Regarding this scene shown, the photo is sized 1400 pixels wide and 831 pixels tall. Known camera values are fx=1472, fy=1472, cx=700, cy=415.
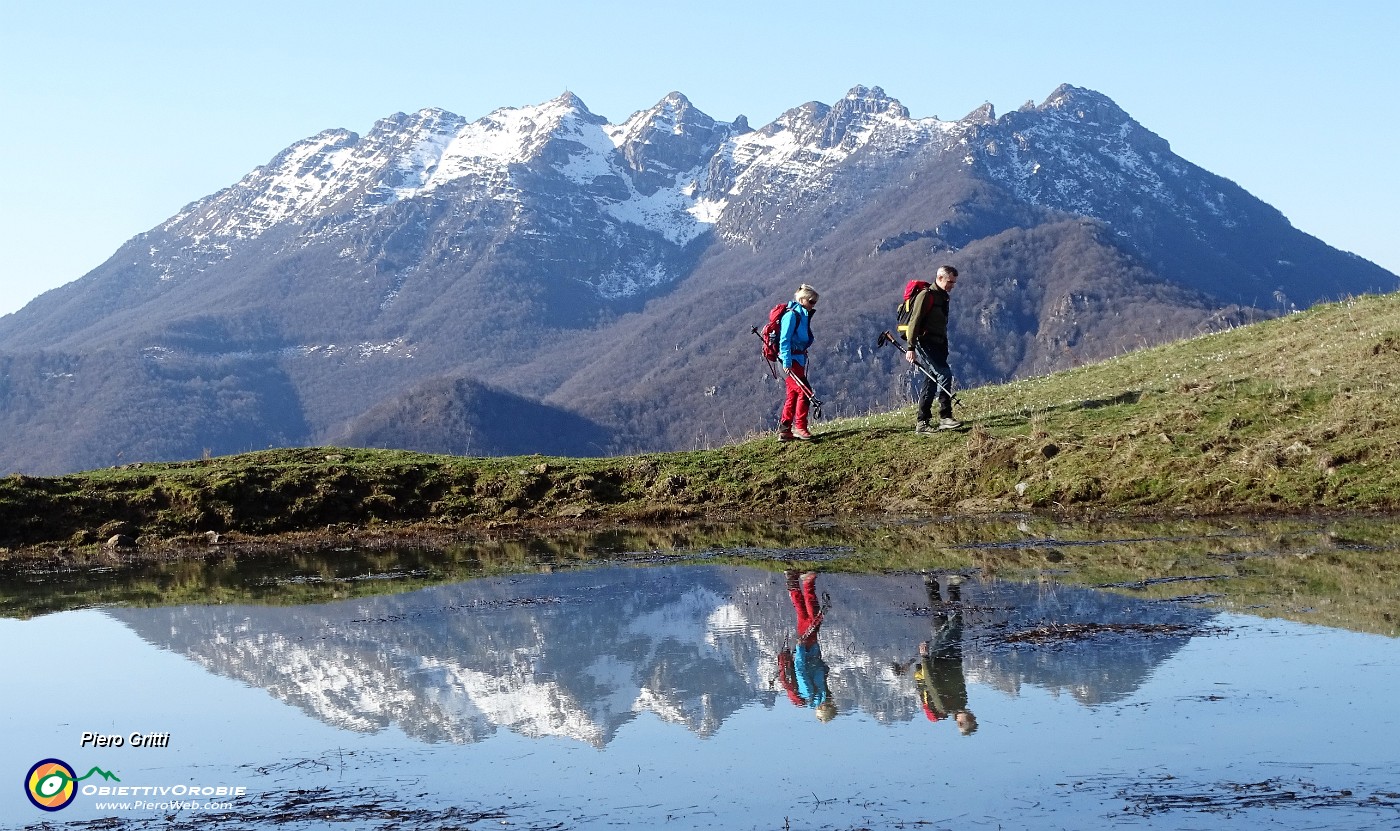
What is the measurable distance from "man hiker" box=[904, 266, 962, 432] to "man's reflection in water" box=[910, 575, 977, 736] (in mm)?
10473

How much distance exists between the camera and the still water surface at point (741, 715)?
8.08m

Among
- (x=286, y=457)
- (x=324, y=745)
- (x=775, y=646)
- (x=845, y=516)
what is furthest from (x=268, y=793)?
(x=286, y=457)

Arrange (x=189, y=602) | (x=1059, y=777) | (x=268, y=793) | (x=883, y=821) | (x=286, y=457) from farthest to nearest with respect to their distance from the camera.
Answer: (x=286, y=457), (x=189, y=602), (x=268, y=793), (x=1059, y=777), (x=883, y=821)

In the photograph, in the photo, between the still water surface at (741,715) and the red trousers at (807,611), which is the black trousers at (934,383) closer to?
the red trousers at (807,611)

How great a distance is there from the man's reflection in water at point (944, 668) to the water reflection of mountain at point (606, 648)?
4.6 inches

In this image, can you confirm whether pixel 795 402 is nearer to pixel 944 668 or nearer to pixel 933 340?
pixel 933 340

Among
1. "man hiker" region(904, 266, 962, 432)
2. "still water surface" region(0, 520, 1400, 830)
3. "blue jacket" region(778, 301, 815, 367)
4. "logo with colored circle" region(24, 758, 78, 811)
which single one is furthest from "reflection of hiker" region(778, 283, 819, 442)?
"logo with colored circle" region(24, 758, 78, 811)

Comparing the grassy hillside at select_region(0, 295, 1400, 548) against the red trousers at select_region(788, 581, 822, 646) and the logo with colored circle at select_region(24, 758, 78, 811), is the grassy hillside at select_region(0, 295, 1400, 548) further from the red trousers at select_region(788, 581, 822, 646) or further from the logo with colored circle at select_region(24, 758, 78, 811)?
the logo with colored circle at select_region(24, 758, 78, 811)

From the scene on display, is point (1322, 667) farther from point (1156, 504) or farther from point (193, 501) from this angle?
point (193, 501)

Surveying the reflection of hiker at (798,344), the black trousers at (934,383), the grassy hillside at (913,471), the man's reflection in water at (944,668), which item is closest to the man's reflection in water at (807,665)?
the man's reflection in water at (944,668)

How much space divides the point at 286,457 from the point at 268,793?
18906mm

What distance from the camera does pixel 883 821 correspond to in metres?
7.71

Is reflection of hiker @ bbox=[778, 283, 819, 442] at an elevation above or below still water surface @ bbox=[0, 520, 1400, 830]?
above

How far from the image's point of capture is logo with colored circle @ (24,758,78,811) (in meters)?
8.87
